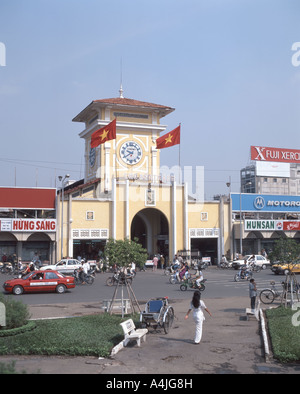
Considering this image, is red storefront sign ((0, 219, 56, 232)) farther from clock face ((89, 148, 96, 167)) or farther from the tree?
the tree

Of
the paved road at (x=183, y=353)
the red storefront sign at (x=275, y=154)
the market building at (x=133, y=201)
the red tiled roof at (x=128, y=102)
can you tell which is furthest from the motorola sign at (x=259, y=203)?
the paved road at (x=183, y=353)

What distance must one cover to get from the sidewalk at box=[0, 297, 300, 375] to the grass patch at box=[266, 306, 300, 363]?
36cm

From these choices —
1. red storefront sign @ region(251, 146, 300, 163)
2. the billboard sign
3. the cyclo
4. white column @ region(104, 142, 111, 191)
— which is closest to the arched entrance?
white column @ region(104, 142, 111, 191)

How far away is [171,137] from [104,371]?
36.1 meters

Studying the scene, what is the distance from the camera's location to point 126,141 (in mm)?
48938

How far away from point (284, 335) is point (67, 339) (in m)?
5.92

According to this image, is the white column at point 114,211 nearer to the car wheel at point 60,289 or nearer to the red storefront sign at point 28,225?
the red storefront sign at point 28,225

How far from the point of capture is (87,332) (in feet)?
43.5

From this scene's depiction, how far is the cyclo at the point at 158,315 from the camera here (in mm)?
14087

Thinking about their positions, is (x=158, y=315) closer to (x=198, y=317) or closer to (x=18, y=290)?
(x=198, y=317)

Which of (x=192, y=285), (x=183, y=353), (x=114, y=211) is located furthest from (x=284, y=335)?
(x=114, y=211)

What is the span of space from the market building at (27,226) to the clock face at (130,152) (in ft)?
30.8

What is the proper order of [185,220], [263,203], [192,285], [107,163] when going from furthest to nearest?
[263,203] < [107,163] < [185,220] < [192,285]

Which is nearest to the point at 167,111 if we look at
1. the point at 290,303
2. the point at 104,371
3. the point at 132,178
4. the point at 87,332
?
the point at 132,178
